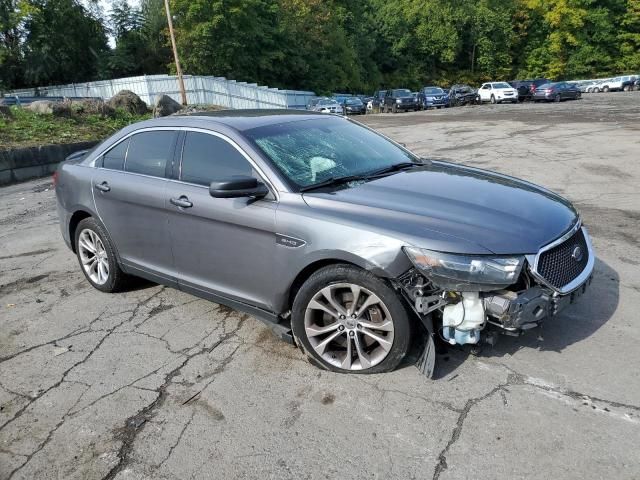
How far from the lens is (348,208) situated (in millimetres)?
3320

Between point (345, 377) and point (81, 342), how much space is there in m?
2.15

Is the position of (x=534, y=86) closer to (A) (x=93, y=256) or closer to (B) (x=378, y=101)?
(B) (x=378, y=101)

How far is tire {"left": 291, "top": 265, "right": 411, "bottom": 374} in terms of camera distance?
314cm

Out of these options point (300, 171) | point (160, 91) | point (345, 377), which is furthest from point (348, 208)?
Result: point (160, 91)

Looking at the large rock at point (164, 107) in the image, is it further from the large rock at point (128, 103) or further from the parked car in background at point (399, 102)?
the parked car in background at point (399, 102)

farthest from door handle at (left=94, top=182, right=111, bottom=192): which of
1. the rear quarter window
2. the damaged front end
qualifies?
the damaged front end

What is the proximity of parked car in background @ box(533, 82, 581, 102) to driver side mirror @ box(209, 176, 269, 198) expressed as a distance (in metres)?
36.8

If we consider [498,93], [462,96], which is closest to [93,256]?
[498,93]

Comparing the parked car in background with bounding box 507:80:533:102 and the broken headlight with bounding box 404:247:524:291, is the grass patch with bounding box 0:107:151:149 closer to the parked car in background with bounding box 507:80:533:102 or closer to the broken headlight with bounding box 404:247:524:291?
the broken headlight with bounding box 404:247:524:291

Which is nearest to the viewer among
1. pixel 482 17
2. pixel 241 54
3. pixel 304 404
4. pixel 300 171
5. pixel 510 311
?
pixel 510 311

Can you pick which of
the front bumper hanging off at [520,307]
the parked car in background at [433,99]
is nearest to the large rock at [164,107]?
the front bumper hanging off at [520,307]

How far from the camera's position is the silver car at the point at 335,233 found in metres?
3.02

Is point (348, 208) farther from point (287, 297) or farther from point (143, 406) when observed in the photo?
point (143, 406)

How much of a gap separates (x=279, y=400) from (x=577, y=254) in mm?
2116
